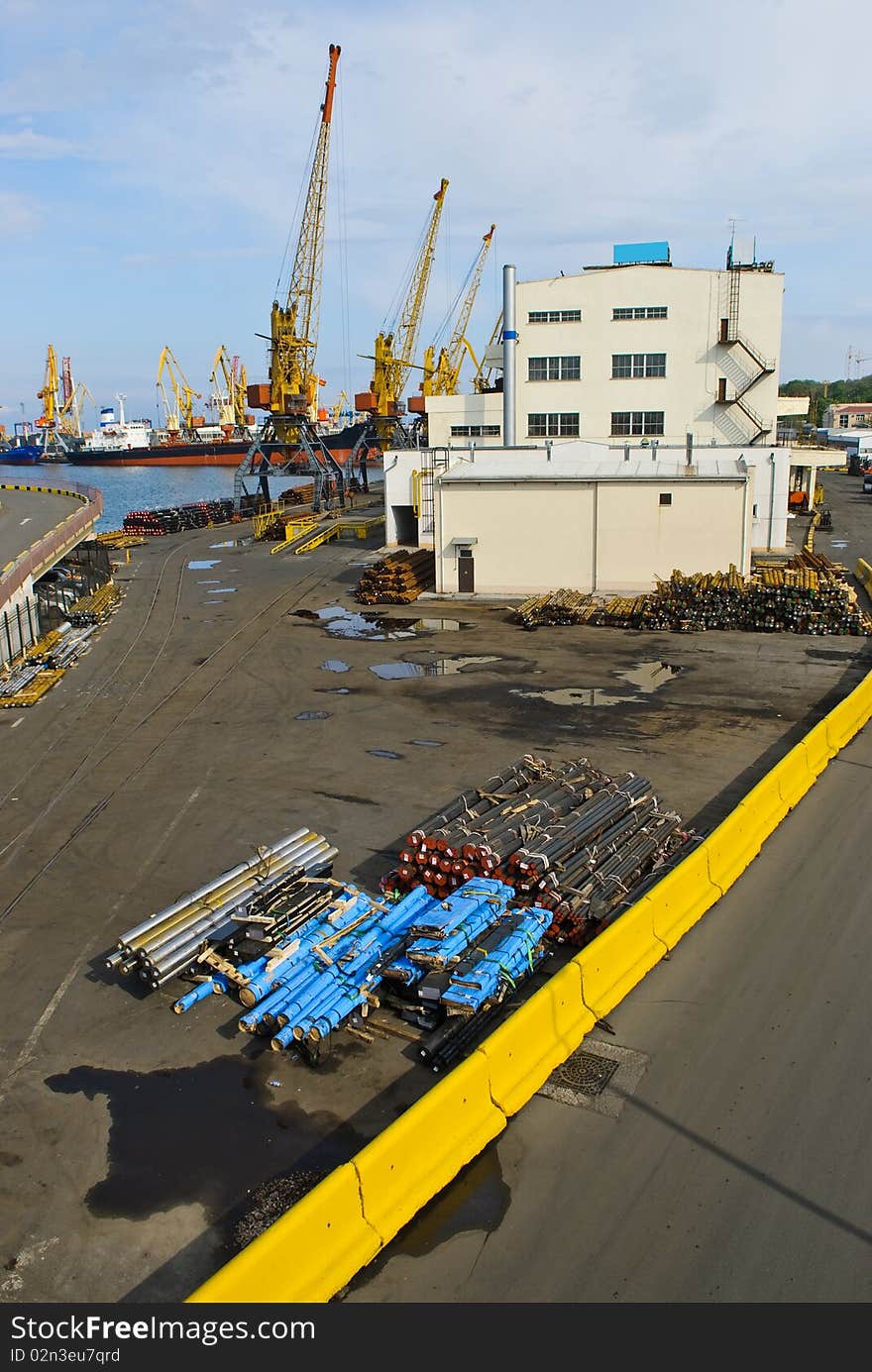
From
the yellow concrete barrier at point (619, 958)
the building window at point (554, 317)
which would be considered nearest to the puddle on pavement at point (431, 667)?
the yellow concrete barrier at point (619, 958)

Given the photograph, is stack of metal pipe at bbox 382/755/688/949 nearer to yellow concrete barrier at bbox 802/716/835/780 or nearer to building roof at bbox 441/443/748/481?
yellow concrete barrier at bbox 802/716/835/780

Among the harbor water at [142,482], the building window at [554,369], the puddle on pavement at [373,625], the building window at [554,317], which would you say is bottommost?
the puddle on pavement at [373,625]

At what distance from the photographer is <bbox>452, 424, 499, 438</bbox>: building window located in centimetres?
5303

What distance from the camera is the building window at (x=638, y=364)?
47312mm

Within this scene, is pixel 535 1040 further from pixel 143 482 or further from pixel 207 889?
pixel 143 482

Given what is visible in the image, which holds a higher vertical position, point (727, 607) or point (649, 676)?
point (727, 607)

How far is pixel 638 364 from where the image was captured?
4741 cm

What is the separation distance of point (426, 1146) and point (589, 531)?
27148 millimetres

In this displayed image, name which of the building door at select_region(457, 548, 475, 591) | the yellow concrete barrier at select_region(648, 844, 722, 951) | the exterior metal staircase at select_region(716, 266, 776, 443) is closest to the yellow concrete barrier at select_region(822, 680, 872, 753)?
the yellow concrete barrier at select_region(648, 844, 722, 951)

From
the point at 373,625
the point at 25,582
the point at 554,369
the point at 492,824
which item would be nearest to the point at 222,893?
the point at 492,824

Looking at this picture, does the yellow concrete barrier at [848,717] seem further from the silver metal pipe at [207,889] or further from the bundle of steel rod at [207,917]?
the silver metal pipe at [207,889]

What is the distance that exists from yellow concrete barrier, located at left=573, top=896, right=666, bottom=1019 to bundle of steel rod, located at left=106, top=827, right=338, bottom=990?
159 inches

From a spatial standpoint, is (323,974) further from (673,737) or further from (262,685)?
(262,685)

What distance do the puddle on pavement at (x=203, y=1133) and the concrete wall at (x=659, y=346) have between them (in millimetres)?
43955
